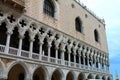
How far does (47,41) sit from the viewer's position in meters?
18.4

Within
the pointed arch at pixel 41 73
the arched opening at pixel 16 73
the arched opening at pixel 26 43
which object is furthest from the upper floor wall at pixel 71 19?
the arched opening at pixel 16 73

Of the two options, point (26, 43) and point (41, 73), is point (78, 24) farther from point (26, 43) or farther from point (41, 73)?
point (41, 73)

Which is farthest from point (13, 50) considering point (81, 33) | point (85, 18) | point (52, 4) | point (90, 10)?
point (90, 10)

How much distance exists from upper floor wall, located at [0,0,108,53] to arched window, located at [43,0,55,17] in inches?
14.1

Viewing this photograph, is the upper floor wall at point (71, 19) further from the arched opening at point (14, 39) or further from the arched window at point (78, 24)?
the arched opening at point (14, 39)

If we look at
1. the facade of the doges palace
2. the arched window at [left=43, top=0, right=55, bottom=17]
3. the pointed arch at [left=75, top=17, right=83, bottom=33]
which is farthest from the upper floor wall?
the arched window at [left=43, top=0, right=55, bottom=17]

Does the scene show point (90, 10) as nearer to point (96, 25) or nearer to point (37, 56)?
point (96, 25)

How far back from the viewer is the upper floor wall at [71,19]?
719 inches

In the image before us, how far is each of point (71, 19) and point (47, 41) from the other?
21.5 feet

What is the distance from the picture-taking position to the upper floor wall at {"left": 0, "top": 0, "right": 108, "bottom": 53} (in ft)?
59.9

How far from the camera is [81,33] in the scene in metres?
24.9

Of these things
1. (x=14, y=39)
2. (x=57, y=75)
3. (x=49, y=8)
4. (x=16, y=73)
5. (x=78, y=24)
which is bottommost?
(x=57, y=75)

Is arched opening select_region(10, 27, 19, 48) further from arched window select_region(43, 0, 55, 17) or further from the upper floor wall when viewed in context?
arched window select_region(43, 0, 55, 17)

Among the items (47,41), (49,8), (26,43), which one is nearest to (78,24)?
(49,8)
